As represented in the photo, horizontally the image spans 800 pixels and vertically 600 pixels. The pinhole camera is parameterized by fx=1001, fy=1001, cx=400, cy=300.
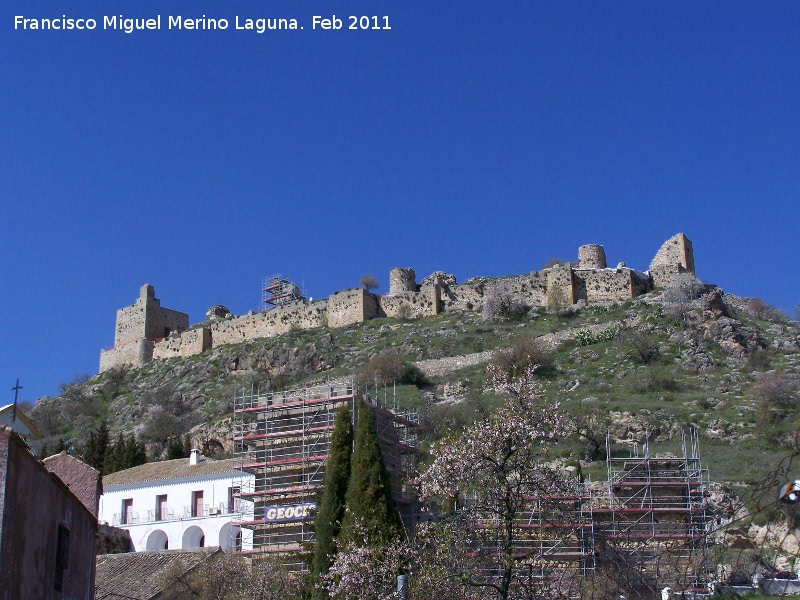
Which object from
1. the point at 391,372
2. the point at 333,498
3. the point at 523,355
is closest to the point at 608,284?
the point at 523,355

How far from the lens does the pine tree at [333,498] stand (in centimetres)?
2495

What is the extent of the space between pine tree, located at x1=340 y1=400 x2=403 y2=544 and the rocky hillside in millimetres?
14646

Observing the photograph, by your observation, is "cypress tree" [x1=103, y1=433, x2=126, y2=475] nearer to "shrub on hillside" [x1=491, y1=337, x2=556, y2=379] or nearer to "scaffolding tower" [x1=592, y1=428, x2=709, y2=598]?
"shrub on hillside" [x1=491, y1=337, x2=556, y2=379]

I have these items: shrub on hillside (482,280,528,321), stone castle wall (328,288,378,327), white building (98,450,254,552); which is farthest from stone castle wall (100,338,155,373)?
white building (98,450,254,552)

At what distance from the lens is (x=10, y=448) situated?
41.1ft

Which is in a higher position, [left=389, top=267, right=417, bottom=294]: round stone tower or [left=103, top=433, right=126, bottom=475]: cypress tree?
[left=389, top=267, right=417, bottom=294]: round stone tower

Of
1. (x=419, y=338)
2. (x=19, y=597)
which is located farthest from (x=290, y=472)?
(x=419, y=338)

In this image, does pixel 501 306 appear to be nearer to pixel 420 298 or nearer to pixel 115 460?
pixel 420 298

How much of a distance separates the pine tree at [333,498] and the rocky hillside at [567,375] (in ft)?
45.0

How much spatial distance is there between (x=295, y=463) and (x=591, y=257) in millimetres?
42500

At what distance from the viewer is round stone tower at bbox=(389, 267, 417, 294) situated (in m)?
74.6

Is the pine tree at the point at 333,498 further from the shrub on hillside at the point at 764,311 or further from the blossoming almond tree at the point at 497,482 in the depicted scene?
the shrub on hillside at the point at 764,311

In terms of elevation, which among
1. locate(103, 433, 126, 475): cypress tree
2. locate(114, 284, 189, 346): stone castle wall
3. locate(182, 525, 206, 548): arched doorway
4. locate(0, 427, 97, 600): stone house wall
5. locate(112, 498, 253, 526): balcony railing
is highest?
locate(114, 284, 189, 346): stone castle wall

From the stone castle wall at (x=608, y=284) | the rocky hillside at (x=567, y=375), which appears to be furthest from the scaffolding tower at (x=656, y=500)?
the stone castle wall at (x=608, y=284)
